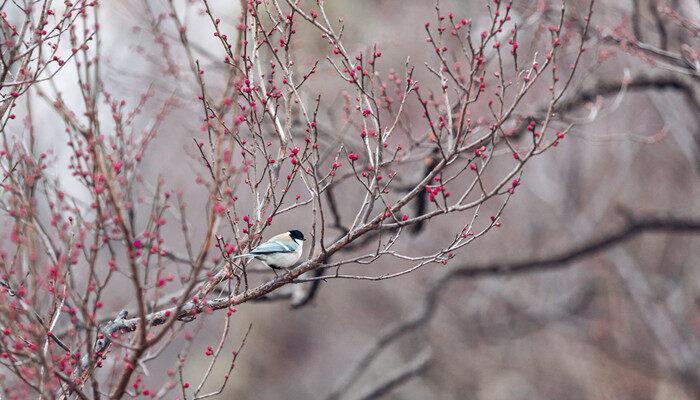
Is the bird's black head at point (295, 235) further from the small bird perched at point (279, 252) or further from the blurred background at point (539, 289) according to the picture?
the blurred background at point (539, 289)

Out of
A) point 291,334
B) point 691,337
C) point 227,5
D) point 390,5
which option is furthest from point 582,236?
point 291,334

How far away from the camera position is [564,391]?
13.0 meters

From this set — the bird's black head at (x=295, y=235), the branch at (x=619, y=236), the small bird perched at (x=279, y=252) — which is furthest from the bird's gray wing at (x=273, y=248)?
the branch at (x=619, y=236)

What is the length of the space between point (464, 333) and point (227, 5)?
24.9ft

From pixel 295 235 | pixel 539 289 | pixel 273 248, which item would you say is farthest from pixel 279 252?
pixel 539 289

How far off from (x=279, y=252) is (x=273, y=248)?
4 cm

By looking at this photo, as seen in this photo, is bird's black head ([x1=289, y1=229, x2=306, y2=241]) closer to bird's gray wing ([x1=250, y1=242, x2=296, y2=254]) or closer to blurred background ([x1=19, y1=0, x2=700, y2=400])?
bird's gray wing ([x1=250, y1=242, x2=296, y2=254])

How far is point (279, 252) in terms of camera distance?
3.56 m

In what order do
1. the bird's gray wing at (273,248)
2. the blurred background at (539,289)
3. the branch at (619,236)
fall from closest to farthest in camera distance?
the bird's gray wing at (273,248)
the branch at (619,236)
the blurred background at (539,289)

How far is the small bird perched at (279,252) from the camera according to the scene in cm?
344

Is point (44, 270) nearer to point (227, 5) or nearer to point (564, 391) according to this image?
point (227, 5)

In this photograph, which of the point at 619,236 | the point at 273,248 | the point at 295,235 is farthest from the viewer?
the point at 619,236

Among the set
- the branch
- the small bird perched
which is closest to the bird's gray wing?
the small bird perched

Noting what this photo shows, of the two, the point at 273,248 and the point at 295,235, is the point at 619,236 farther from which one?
the point at 273,248
